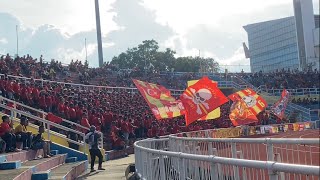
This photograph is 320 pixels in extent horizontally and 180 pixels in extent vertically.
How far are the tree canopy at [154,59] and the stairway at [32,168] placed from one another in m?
76.6

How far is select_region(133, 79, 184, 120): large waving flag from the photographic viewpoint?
1977 cm

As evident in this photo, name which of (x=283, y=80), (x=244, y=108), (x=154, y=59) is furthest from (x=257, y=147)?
(x=154, y=59)

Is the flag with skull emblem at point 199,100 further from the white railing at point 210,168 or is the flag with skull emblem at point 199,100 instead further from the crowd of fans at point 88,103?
the white railing at point 210,168

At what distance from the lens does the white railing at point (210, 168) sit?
151 inches

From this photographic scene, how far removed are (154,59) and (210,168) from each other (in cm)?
9084

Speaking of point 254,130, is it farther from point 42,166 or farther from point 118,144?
point 42,166

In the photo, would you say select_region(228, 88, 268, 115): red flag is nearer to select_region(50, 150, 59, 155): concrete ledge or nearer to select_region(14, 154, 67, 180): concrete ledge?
select_region(50, 150, 59, 155): concrete ledge

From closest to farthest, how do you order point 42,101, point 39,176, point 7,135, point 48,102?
point 39,176 → point 7,135 → point 42,101 → point 48,102

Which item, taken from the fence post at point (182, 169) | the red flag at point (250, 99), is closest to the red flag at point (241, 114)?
the red flag at point (250, 99)

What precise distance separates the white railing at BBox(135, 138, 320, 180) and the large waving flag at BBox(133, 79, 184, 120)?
9113mm

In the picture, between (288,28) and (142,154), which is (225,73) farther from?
(288,28)

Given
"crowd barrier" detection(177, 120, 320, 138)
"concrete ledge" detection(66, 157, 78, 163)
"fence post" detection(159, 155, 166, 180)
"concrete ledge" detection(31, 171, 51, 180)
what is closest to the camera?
"fence post" detection(159, 155, 166, 180)

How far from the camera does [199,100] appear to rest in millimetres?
18188

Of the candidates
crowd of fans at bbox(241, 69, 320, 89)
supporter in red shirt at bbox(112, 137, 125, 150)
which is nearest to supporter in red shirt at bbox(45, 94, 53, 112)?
supporter in red shirt at bbox(112, 137, 125, 150)
